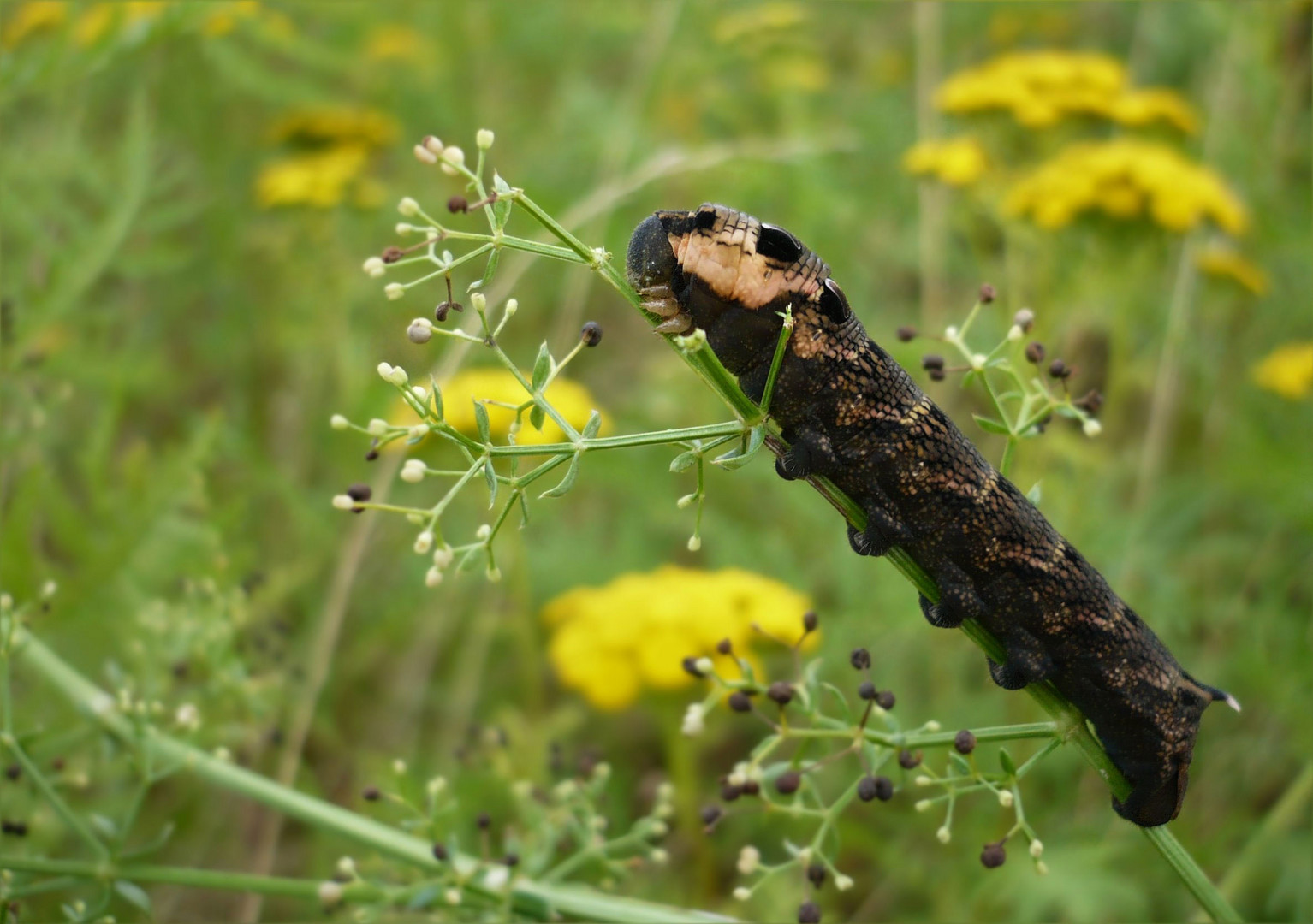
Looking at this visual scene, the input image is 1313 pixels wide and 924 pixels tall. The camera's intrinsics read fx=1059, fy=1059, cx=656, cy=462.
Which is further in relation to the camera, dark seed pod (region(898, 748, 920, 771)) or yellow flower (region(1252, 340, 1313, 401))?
yellow flower (region(1252, 340, 1313, 401))

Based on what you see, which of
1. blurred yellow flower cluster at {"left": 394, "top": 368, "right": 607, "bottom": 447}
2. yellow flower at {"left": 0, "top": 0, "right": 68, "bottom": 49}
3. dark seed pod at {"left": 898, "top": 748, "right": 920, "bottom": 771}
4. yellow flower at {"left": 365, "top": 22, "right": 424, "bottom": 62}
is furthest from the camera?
yellow flower at {"left": 365, "top": 22, "right": 424, "bottom": 62}

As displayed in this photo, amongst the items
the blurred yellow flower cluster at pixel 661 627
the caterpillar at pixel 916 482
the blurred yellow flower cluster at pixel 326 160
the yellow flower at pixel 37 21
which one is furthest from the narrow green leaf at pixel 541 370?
the yellow flower at pixel 37 21

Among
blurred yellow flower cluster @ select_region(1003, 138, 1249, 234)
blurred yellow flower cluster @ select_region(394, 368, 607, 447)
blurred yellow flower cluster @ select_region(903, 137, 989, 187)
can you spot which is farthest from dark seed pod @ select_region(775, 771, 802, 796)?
blurred yellow flower cluster @ select_region(903, 137, 989, 187)

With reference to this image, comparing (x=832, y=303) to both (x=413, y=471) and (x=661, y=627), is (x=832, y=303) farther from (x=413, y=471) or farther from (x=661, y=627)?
(x=661, y=627)

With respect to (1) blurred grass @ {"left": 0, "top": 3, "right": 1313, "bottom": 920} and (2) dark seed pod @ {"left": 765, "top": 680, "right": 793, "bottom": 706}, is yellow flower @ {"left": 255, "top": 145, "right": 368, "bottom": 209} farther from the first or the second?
(2) dark seed pod @ {"left": 765, "top": 680, "right": 793, "bottom": 706}

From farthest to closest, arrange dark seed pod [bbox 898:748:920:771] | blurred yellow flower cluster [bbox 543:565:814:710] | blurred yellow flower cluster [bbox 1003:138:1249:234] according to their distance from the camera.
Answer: blurred yellow flower cluster [bbox 1003:138:1249:234] → blurred yellow flower cluster [bbox 543:565:814:710] → dark seed pod [bbox 898:748:920:771]

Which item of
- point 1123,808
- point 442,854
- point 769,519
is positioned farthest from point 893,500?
point 769,519
